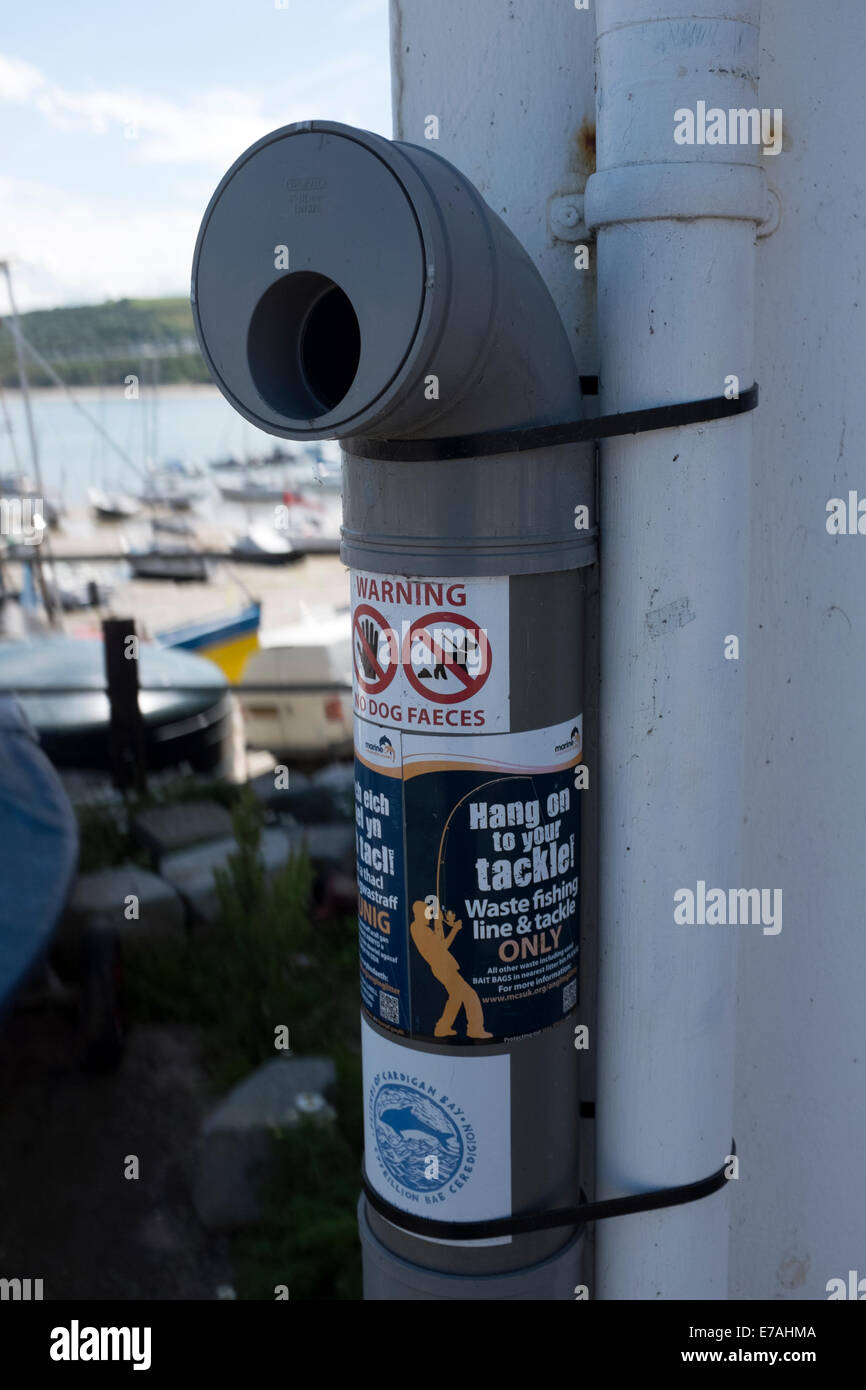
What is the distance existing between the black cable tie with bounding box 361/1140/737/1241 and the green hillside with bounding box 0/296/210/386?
48.0ft

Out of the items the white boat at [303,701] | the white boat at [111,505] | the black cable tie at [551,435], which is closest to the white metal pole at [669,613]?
the black cable tie at [551,435]

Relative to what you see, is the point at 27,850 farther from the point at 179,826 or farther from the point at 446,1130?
the point at 446,1130

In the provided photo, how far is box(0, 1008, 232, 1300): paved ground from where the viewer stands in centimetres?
335

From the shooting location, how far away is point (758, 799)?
177cm

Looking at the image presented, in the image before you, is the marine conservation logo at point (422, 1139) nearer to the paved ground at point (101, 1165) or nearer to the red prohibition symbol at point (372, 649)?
the red prohibition symbol at point (372, 649)

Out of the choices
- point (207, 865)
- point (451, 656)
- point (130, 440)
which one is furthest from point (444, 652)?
point (130, 440)

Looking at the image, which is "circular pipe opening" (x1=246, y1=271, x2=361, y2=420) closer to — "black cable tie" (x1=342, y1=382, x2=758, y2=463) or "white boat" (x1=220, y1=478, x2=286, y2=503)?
"black cable tie" (x1=342, y1=382, x2=758, y2=463)

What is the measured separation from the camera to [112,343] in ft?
77.8

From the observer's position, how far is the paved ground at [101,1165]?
11.0ft

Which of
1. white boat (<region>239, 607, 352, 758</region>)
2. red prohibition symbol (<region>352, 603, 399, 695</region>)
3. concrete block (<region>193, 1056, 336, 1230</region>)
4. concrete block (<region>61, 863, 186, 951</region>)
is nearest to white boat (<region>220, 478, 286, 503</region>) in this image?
white boat (<region>239, 607, 352, 758</region>)

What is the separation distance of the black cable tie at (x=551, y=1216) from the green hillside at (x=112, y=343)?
14642mm
